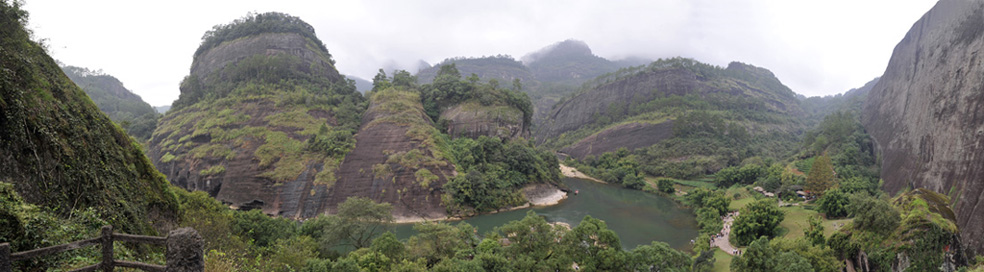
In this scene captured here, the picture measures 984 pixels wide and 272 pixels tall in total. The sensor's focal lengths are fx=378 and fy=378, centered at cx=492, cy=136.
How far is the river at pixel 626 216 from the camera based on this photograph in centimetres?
2969

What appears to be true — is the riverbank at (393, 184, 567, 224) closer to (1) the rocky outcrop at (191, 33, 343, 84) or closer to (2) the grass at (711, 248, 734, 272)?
(2) the grass at (711, 248, 734, 272)

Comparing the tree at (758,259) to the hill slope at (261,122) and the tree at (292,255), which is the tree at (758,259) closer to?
the tree at (292,255)

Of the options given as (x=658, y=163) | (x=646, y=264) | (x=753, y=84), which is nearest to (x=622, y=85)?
(x=658, y=163)

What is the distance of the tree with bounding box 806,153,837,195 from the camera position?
3203 centimetres

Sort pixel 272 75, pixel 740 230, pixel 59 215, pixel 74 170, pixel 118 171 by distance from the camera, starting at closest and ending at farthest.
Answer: pixel 59 215, pixel 74 170, pixel 118 171, pixel 740 230, pixel 272 75

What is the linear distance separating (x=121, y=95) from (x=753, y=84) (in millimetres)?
160356

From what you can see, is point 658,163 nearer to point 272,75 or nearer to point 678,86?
point 678,86

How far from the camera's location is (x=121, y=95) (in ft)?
303

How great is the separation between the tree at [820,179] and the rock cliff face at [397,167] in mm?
32526

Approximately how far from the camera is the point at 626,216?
3641 cm

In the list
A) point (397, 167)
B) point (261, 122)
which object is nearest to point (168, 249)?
point (397, 167)

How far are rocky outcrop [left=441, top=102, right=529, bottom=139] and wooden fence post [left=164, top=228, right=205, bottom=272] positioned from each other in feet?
141

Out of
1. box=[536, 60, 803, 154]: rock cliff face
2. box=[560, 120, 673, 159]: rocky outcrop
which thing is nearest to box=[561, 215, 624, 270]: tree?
box=[560, 120, 673, 159]: rocky outcrop

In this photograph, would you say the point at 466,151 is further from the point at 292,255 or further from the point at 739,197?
the point at 739,197
